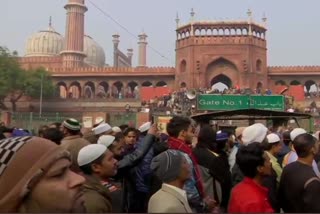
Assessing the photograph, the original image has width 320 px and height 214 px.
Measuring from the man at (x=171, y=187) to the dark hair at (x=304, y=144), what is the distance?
106 cm

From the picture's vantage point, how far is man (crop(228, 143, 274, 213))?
2453 mm

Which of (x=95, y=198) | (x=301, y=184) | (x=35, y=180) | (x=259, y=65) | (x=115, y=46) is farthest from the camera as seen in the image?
(x=115, y=46)

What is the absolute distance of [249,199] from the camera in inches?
97.7

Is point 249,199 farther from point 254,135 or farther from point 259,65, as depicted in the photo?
point 259,65

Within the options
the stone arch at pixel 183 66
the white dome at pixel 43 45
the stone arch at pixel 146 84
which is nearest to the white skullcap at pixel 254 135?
the stone arch at pixel 183 66

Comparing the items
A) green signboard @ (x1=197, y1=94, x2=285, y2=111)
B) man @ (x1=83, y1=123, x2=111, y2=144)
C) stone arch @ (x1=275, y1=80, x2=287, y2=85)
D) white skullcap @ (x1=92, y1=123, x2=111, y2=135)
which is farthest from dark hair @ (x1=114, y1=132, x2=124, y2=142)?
stone arch @ (x1=275, y1=80, x2=287, y2=85)

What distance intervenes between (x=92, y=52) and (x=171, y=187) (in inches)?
1985

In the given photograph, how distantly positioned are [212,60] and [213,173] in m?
32.4

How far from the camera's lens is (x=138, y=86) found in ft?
129

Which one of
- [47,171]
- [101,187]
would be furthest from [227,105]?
[47,171]

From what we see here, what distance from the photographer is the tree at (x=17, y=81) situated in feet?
106

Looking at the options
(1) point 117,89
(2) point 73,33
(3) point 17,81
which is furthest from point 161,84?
(3) point 17,81

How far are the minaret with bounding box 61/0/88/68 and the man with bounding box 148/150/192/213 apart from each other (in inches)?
1641

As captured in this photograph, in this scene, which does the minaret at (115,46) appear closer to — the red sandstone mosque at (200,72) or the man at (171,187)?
the red sandstone mosque at (200,72)
